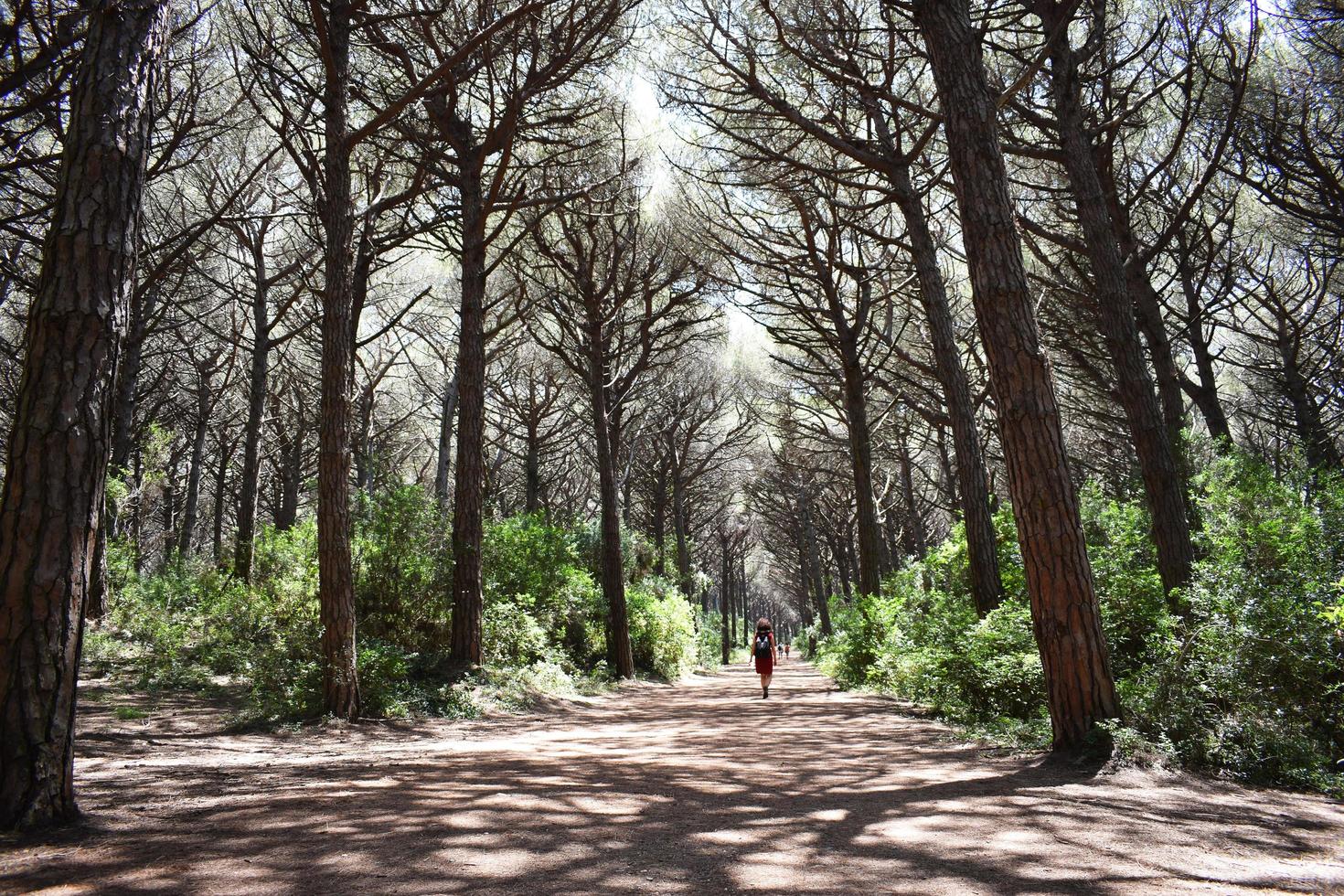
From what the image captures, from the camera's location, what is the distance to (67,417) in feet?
10.2

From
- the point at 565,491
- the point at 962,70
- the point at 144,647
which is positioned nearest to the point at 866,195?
the point at 962,70

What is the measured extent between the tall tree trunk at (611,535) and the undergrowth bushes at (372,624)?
825 millimetres

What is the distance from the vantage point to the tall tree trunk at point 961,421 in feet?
29.8

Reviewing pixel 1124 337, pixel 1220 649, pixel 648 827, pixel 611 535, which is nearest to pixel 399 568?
pixel 611 535

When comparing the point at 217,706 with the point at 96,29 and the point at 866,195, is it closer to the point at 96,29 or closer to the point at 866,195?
the point at 96,29

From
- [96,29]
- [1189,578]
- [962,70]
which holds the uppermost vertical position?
[962,70]

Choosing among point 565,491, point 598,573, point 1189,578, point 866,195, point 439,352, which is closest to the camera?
point 1189,578

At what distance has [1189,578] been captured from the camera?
6543mm

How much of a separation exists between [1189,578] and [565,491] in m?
24.8

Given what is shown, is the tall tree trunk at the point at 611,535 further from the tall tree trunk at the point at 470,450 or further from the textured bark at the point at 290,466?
the textured bark at the point at 290,466

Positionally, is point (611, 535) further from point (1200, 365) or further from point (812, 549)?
point (812, 549)

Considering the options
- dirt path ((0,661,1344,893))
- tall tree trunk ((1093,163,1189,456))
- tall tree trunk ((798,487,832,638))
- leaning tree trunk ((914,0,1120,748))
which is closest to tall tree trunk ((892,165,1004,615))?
tall tree trunk ((1093,163,1189,456))

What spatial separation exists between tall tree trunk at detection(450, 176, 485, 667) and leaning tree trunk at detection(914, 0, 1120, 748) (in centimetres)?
658

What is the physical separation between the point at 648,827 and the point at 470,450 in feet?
25.4
